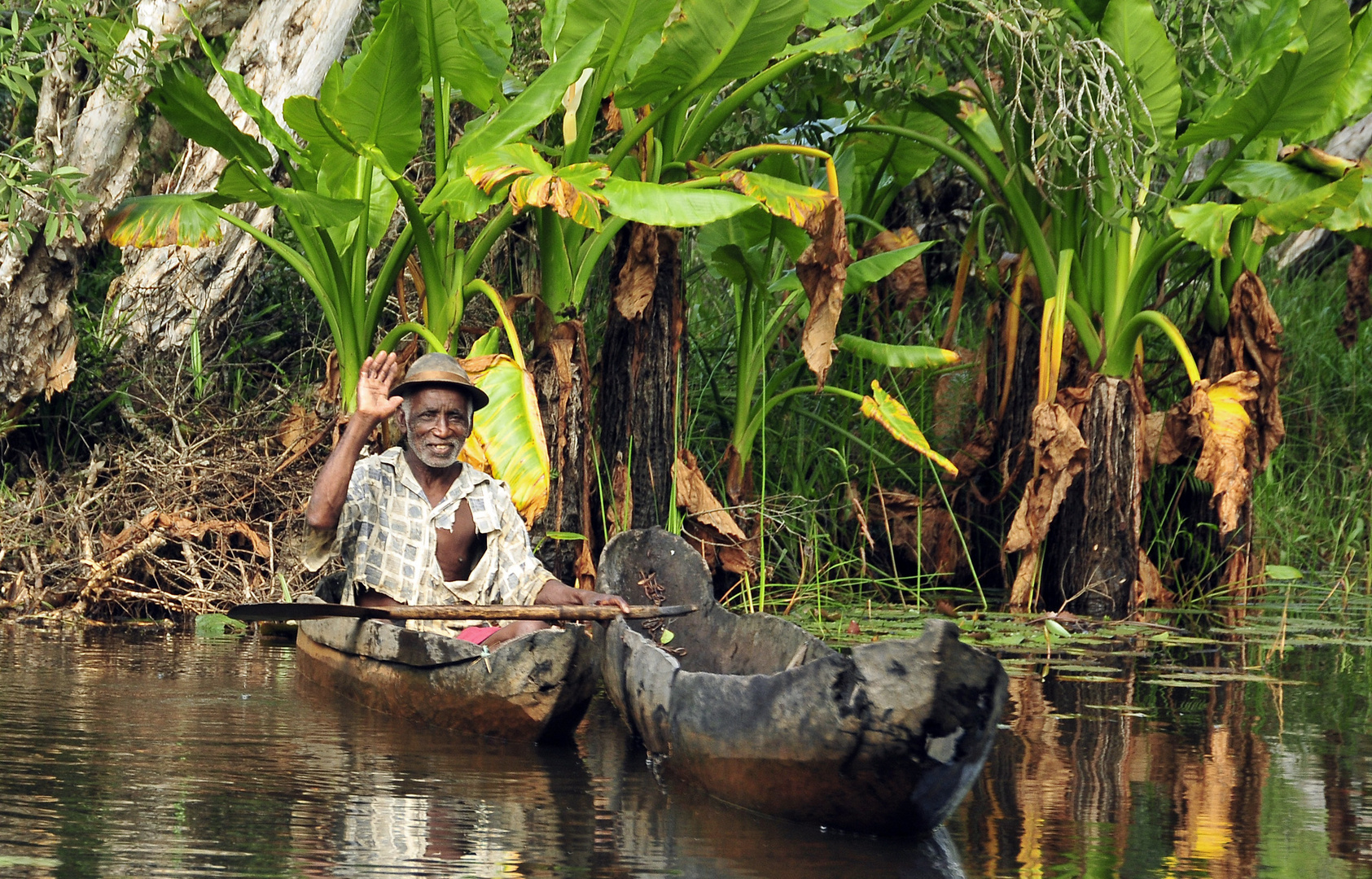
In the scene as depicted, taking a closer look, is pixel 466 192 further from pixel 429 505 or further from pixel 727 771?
pixel 727 771

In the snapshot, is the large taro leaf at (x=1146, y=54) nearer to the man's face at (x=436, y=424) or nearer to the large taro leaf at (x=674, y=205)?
the large taro leaf at (x=674, y=205)

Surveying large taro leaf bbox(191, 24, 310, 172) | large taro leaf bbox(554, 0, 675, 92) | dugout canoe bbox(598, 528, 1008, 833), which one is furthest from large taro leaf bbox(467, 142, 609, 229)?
dugout canoe bbox(598, 528, 1008, 833)

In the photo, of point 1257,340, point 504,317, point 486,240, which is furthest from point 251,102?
point 1257,340

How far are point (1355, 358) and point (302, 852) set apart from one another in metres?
8.66

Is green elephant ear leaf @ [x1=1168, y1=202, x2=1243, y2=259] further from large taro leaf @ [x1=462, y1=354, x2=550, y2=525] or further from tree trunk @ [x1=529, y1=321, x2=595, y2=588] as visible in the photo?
large taro leaf @ [x1=462, y1=354, x2=550, y2=525]

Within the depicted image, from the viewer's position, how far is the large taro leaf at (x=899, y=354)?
7168 mm

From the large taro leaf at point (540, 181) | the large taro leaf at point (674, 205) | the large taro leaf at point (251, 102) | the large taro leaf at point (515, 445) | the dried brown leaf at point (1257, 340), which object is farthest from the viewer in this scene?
the dried brown leaf at point (1257, 340)

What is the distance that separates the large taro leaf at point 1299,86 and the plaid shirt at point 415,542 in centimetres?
379

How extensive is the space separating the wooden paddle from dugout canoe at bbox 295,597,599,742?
7 centimetres

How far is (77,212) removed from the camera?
23.8 feet

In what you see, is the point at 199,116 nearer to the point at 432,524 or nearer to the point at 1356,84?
the point at 432,524

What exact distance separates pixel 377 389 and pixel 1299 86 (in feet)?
14.2

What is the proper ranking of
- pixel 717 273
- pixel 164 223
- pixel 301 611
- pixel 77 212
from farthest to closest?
1. pixel 717 273
2. pixel 77 212
3. pixel 164 223
4. pixel 301 611

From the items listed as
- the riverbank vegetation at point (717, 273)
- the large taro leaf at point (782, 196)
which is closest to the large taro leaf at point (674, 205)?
the riverbank vegetation at point (717, 273)
